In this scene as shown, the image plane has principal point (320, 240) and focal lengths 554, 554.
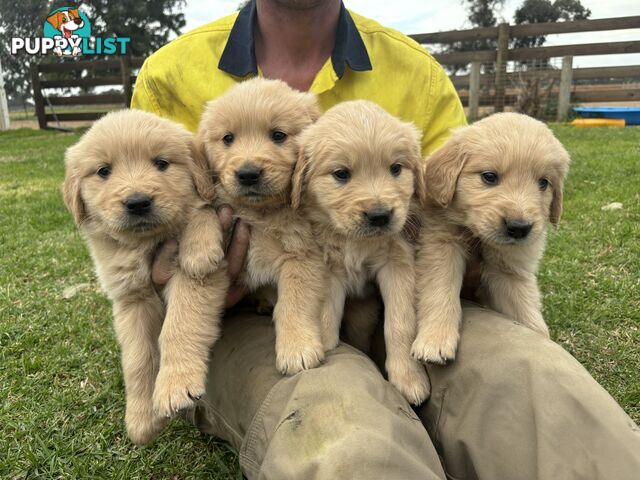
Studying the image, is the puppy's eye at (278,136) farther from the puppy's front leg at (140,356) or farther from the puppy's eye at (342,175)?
the puppy's front leg at (140,356)

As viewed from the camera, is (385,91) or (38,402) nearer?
(38,402)

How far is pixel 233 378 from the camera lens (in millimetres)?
2463

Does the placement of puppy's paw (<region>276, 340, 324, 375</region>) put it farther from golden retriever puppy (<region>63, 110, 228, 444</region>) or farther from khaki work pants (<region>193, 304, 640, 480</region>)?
golden retriever puppy (<region>63, 110, 228, 444</region>)

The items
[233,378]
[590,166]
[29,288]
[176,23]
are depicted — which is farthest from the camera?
[176,23]

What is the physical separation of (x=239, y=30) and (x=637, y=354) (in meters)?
3.00

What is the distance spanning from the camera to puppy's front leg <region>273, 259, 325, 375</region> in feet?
7.44

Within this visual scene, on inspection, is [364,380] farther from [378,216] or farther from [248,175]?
[248,175]

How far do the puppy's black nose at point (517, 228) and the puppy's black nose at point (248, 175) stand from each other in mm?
1093

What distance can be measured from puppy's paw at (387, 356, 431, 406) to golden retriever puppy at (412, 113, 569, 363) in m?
0.09

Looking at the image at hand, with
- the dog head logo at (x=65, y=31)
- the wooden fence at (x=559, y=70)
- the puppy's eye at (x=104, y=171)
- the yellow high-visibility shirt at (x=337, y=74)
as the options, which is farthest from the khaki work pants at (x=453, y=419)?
the dog head logo at (x=65, y=31)

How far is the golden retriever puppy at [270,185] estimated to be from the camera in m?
2.44

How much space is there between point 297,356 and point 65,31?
27246 millimetres

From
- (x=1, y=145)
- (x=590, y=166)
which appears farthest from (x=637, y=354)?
(x=1, y=145)

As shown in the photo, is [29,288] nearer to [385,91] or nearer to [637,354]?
[385,91]
